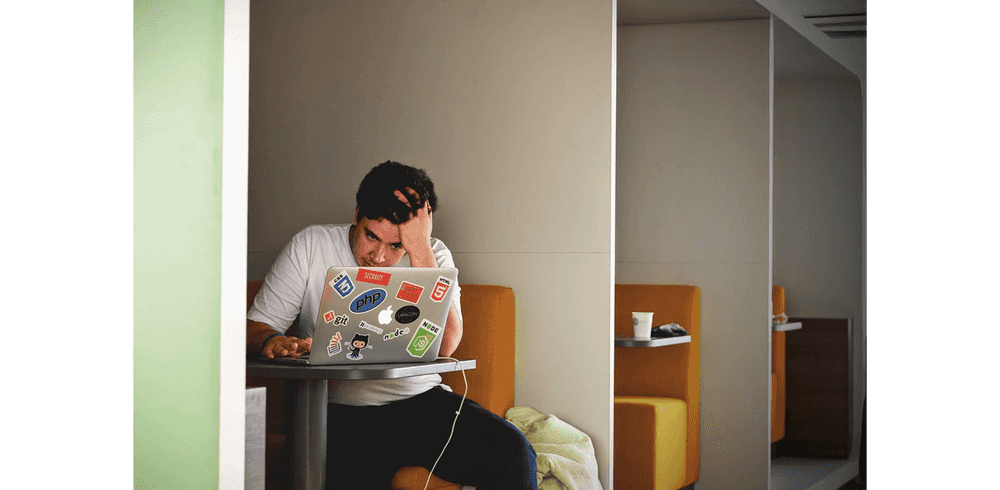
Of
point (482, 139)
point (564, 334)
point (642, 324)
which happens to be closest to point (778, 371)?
point (642, 324)

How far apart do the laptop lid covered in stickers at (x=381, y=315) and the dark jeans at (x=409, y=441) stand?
45 centimetres

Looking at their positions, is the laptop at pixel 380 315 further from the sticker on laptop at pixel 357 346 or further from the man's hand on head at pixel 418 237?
the man's hand on head at pixel 418 237

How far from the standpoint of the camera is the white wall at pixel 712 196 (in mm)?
4934

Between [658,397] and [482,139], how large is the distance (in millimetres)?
1537

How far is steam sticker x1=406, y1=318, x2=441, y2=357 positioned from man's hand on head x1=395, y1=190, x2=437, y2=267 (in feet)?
2.04

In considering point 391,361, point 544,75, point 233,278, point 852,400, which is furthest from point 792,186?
point 233,278

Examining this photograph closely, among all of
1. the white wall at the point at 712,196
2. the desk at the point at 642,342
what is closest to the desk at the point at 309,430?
the desk at the point at 642,342

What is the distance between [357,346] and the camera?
9.09 ft

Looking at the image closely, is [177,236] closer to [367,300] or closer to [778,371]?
[367,300]

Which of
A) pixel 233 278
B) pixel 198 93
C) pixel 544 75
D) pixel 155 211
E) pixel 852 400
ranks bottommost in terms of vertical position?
pixel 852 400

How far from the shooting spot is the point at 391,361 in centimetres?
281

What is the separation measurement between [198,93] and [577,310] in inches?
83.3

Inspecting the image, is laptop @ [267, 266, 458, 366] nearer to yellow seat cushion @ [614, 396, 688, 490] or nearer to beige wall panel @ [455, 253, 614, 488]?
beige wall panel @ [455, 253, 614, 488]

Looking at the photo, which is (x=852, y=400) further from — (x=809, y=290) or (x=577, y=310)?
(x=577, y=310)
